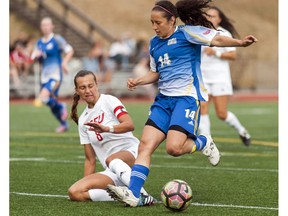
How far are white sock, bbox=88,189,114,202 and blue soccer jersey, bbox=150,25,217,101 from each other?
125 cm

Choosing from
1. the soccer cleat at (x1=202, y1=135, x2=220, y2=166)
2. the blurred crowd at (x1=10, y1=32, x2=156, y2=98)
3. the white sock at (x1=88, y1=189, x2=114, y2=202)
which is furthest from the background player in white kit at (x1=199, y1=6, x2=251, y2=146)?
the blurred crowd at (x1=10, y1=32, x2=156, y2=98)

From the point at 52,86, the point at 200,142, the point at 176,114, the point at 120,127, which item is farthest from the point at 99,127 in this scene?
the point at 52,86

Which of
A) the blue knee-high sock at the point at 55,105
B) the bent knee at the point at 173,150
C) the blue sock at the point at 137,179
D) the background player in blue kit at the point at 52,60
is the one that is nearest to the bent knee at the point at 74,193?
the blue sock at the point at 137,179

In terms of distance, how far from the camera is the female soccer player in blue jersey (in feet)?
28.5

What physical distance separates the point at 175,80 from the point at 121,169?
1.13m

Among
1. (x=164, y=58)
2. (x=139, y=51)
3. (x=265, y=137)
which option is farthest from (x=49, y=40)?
(x=139, y=51)

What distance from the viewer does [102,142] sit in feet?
29.6

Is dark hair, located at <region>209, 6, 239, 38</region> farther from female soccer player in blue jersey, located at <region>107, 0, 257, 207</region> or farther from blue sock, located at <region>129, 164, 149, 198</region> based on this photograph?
blue sock, located at <region>129, 164, 149, 198</region>

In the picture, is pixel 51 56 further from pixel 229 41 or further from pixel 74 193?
pixel 229 41
